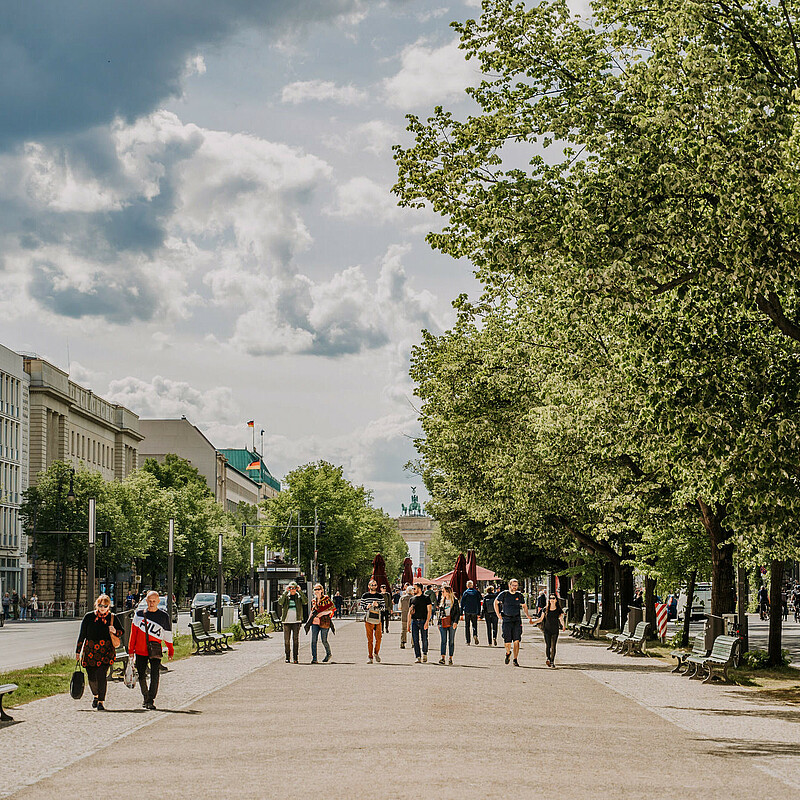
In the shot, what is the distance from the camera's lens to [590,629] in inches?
1617

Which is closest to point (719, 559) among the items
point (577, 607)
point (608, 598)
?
point (608, 598)

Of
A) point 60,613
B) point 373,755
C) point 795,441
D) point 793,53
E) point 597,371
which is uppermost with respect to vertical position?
point 793,53

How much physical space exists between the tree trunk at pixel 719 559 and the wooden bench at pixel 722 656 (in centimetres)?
402

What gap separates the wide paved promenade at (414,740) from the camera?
10.4 meters

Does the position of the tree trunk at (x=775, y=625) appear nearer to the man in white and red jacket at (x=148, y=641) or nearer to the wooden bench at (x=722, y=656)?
the wooden bench at (x=722, y=656)

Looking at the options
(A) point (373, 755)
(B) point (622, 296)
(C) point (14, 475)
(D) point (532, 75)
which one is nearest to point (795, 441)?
(B) point (622, 296)

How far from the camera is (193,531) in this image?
Result: 94.6 meters

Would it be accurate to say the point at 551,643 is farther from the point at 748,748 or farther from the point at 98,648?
the point at 748,748

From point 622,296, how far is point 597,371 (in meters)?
5.52

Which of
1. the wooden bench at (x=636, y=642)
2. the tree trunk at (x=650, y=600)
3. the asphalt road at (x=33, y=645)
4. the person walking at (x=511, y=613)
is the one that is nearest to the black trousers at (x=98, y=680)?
the asphalt road at (x=33, y=645)

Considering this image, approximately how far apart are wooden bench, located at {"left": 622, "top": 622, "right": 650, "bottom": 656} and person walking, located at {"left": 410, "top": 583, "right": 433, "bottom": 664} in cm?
612

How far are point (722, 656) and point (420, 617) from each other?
292 inches

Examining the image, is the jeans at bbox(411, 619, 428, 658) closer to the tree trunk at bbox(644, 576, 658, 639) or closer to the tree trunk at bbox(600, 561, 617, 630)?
the tree trunk at bbox(644, 576, 658, 639)

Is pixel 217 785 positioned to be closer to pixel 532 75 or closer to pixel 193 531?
pixel 532 75
